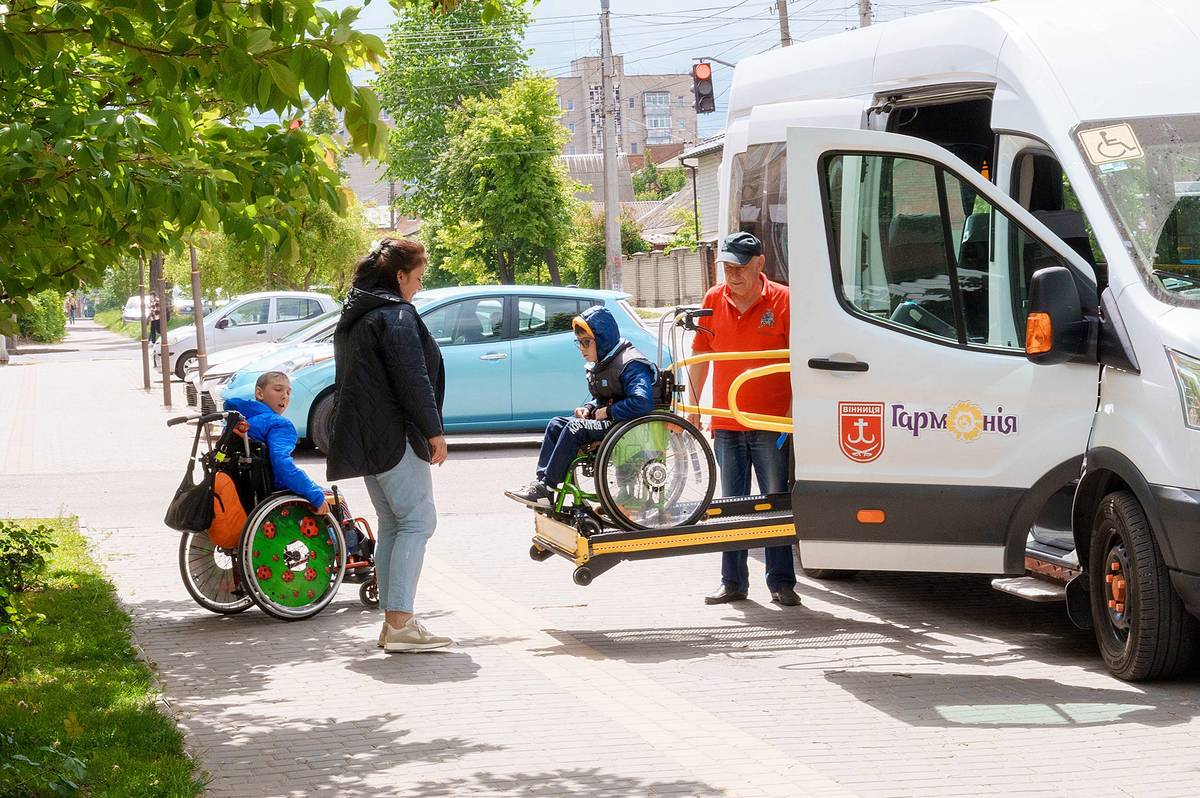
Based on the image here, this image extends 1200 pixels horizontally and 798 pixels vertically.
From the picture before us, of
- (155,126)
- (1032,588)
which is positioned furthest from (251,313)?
(1032,588)

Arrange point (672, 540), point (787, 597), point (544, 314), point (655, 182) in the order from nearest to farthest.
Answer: point (672, 540) → point (787, 597) → point (544, 314) → point (655, 182)

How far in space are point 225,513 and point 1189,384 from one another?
4681mm

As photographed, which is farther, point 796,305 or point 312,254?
point 312,254

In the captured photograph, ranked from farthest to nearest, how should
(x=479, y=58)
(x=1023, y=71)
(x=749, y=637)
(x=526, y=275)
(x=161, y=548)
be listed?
(x=479, y=58) < (x=526, y=275) < (x=161, y=548) < (x=749, y=637) < (x=1023, y=71)

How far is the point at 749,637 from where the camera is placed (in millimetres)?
7707

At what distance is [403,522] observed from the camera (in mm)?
7438

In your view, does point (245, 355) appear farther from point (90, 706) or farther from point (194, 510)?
point (90, 706)

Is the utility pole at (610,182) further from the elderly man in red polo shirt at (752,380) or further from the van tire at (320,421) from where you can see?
the elderly man in red polo shirt at (752,380)

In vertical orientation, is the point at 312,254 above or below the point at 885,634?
above

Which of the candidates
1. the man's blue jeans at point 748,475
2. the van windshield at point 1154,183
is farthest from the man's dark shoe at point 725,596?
the van windshield at point 1154,183

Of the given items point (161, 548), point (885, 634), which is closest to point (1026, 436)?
point (885, 634)

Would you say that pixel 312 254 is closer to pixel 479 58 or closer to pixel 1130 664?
pixel 479 58

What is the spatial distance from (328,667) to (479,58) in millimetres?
63881

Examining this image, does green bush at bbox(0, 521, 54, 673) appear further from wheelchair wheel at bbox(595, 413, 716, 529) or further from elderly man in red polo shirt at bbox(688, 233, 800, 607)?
elderly man in red polo shirt at bbox(688, 233, 800, 607)
